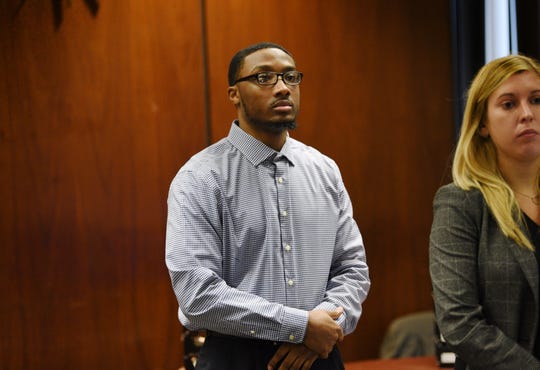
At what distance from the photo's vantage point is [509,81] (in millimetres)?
1687

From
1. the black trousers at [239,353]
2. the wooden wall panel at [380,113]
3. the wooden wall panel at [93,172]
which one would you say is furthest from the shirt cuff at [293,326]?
the wooden wall panel at [380,113]

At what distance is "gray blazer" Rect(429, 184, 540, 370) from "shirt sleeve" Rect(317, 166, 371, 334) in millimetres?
387

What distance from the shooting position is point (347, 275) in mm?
2053

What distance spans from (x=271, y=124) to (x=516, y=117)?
0.70 m

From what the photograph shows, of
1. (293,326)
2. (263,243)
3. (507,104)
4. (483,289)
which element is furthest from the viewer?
(263,243)

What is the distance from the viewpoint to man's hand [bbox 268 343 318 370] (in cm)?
185

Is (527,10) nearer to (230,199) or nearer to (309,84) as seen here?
(309,84)

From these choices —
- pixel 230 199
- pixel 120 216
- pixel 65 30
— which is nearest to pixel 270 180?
pixel 230 199

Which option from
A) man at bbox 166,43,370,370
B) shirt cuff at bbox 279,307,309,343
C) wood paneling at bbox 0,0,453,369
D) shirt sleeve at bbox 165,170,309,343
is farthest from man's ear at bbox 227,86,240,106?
wood paneling at bbox 0,0,453,369

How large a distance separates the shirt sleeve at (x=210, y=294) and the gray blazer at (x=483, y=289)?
417mm

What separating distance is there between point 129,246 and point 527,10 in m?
2.08

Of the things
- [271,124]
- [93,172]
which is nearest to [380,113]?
[93,172]

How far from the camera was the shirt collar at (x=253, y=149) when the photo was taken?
2051mm

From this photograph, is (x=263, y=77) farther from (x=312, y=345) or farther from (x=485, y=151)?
(x=312, y=345)
